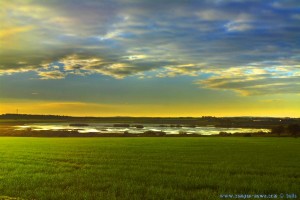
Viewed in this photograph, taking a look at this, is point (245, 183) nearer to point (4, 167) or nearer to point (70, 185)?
point (70, 185)

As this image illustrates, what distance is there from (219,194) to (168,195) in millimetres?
2335

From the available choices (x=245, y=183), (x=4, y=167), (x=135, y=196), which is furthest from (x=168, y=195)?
(x=4, y=167)

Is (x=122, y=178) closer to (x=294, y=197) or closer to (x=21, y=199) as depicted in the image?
(x=21, y=199)

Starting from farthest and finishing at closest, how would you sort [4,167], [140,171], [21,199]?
1. [4,167]
2. [140,171]
3. [21,199]

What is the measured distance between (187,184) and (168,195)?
9.17 ft

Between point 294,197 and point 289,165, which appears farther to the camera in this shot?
point 289,165

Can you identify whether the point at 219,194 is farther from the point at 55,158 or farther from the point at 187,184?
the point at 55,158

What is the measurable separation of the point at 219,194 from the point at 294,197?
3.26 meters

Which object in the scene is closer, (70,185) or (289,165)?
(70,185)

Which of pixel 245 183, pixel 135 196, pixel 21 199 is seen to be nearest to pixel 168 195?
pixel 135 196

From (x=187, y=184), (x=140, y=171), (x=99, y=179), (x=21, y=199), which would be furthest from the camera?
(x=140, y=171)

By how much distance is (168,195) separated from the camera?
54.7 feet

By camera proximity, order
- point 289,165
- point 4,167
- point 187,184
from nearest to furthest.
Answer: point 187,184 → point 4,167 → point 289,165

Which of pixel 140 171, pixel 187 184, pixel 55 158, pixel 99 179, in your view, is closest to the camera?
pixel 187 184
